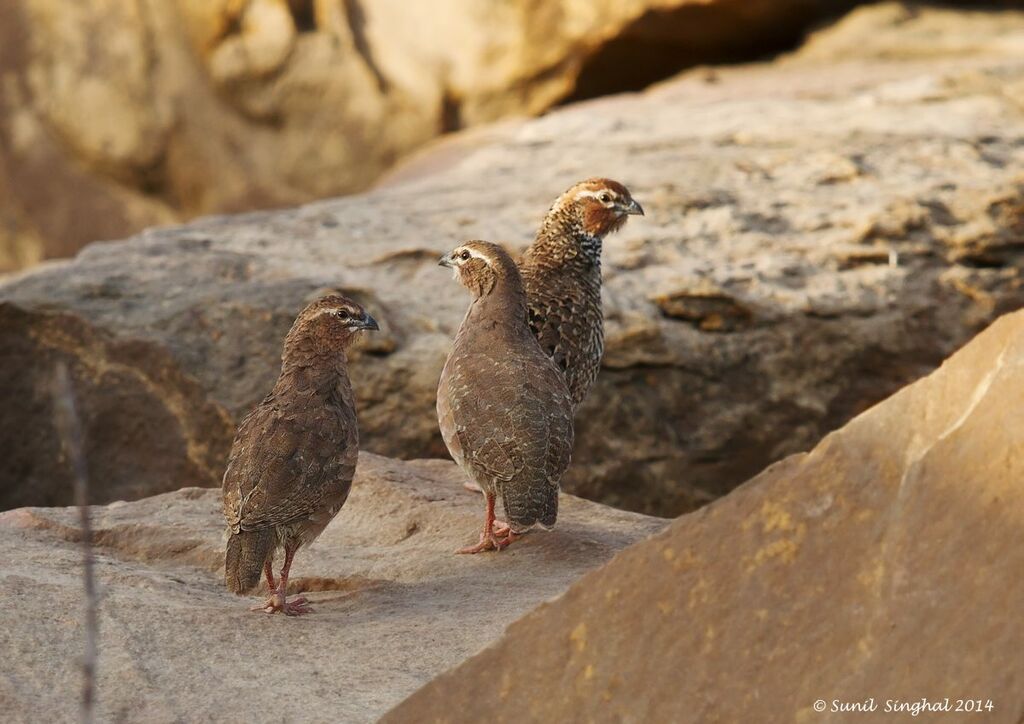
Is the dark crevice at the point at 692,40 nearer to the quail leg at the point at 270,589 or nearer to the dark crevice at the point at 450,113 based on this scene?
the dark crevice at the point at 450,113

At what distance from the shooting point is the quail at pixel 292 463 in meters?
5.99

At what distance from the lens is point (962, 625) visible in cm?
384

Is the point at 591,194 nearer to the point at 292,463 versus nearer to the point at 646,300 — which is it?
the point at 646,300

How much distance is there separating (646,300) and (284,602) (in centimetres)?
442

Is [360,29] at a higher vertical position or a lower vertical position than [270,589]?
higher

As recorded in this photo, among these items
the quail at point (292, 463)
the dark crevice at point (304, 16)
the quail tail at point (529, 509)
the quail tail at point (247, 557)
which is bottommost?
the quail tail at point (529, 509)

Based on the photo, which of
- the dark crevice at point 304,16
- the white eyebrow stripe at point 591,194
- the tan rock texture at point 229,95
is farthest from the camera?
the dark crevice at point 304,16

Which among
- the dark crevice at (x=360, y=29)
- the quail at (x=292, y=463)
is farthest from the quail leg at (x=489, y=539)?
the dark crevice at (x=360, y=29)

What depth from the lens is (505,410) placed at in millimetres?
6797

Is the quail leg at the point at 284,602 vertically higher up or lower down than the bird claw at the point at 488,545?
higher up

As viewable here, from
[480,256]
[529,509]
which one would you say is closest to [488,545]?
[529,509]

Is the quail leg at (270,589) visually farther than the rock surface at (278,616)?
Yes

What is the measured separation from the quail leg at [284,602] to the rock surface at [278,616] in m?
0.06

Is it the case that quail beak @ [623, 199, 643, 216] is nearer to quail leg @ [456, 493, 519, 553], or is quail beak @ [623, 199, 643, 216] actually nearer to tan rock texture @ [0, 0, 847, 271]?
quail leg @ [456, 493, 519, 553]
